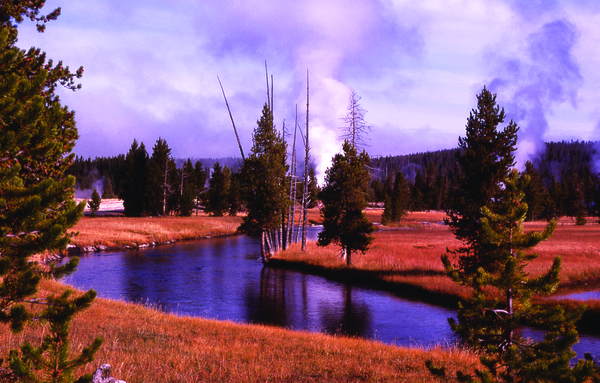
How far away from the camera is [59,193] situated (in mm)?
4953

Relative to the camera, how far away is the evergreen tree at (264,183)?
36438 mm

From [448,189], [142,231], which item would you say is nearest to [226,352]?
[142,231]

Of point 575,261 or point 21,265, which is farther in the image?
point 575,261

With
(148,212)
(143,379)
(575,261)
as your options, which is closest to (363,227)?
(575,261)

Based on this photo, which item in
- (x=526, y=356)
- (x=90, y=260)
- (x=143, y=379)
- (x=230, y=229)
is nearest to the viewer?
(x=526, y=356)

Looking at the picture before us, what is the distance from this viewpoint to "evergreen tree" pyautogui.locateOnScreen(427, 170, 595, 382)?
6422mm

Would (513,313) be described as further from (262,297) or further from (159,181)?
(159,181)

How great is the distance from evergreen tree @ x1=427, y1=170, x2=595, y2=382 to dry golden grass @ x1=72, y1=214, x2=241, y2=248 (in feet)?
129

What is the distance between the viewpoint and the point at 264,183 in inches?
1437

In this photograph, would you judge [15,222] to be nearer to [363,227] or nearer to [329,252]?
[363,227]

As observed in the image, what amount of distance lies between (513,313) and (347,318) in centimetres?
1422

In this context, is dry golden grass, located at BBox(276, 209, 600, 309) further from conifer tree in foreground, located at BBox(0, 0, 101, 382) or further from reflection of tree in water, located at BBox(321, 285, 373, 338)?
conifer tree in foreground, located at BBox(0, 0, 101, 382)

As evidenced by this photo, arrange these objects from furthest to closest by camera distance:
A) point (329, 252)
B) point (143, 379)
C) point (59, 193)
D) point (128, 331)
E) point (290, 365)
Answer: point (329, 252) < point (128, 331) < point (290, 365) < point (143, 379) < point (59, 193)

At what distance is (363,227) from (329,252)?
8.55 m
